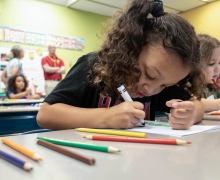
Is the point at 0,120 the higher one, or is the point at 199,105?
the point at 199,105

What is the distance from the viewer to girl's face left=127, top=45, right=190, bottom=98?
0.59 meters

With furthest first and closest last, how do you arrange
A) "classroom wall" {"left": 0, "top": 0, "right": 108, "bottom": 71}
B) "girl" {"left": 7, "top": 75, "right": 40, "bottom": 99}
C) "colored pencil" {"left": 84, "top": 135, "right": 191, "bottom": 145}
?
1. "classroom wall" {"left": 0, "top": 0, "right": 108, "bottom": 71}
2. "girl" {"left": 7, "top": 75, "right": 40, "bottom": 99}
3. "colored pencil" {"left": 84, "top": 135, "right": 191, "bottom": 145}

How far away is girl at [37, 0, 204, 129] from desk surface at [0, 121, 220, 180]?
175 millimetres

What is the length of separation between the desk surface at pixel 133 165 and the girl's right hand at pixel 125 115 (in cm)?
14

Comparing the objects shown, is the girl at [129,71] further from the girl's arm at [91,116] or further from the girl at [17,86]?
the girl at [17,86]

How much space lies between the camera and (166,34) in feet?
2.02

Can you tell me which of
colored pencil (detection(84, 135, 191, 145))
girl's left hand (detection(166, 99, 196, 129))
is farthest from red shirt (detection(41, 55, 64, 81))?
colored pencil (detection(84, 135, 191, 145))

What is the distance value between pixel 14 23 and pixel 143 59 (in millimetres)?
3126

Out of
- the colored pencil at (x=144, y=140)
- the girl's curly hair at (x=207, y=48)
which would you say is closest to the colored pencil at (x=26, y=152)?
the colored pencil at (x=144, y=140)

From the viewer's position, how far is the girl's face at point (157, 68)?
0.59 metres

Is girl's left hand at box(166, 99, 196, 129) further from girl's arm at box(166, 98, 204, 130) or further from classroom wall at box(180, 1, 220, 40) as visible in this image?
classroom wall at box(180, 1, 220, 40)

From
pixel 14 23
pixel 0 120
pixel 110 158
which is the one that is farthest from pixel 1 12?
pixel 110 158

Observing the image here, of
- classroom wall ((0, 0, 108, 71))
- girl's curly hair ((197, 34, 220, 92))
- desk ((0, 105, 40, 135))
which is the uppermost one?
classroom wall ((0, 0, 108, 71))

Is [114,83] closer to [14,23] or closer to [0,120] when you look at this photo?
[0,120]
